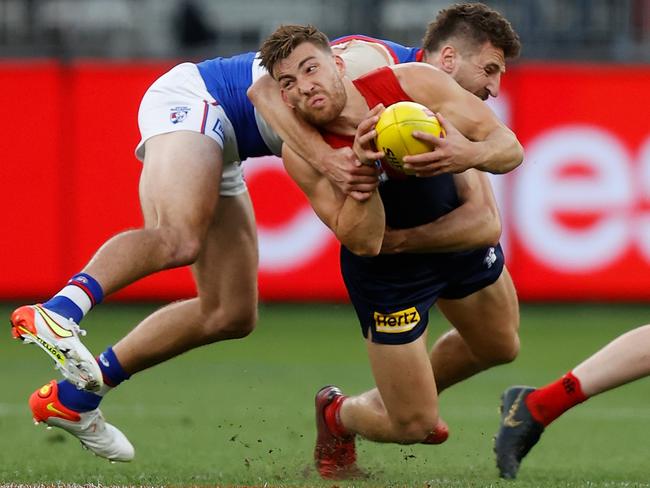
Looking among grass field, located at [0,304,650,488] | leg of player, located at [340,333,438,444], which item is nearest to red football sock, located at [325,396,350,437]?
grass field, located at [0,304,650,488]

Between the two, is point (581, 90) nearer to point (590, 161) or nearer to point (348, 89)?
point (590, 161)

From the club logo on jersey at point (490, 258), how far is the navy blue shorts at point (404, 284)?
0.08ft

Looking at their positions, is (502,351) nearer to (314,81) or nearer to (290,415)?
(314,81)

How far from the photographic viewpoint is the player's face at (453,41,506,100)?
7031 millimetres

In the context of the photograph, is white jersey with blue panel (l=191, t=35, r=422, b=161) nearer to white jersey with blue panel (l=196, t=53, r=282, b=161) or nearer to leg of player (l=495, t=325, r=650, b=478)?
white jersey with blue panel (l=196, t=53, r=282, b=161)

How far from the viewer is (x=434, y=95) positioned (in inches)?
256

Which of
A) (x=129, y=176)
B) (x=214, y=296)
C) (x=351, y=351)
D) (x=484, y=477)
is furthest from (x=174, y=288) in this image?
(x=484, y=477)

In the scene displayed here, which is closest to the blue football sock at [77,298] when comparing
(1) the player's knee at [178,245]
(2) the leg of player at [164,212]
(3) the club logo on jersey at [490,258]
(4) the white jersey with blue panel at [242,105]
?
(2) the leg of player at [164,212]

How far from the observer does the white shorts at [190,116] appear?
7.39 m

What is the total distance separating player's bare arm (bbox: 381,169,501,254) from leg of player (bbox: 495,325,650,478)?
0.79 m

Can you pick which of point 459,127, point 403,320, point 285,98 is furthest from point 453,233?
point 285,98

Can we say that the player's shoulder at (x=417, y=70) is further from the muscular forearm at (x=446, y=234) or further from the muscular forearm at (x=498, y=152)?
the muscular forearm at (x=446, y=234)

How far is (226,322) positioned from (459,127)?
2028 millimetres

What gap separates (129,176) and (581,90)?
14.9ft
